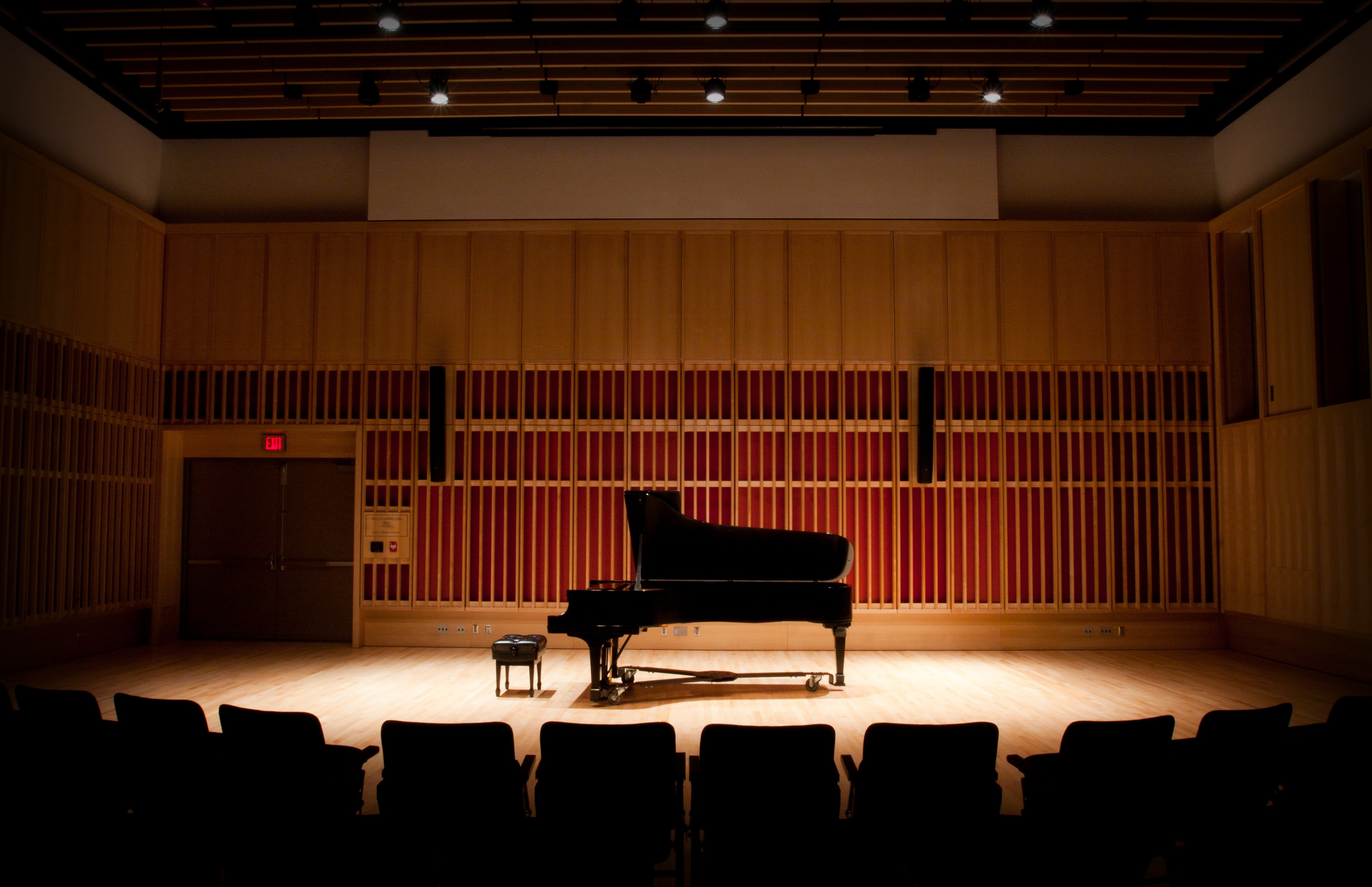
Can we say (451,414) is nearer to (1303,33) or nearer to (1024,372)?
(1024,372)

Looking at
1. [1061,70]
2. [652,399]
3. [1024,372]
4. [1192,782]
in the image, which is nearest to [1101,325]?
[1024,372]

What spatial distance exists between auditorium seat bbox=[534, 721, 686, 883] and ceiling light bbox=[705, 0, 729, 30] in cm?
436

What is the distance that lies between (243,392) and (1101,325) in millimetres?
7933

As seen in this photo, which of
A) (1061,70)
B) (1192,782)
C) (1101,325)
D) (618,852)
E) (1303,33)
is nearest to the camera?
(618,852)

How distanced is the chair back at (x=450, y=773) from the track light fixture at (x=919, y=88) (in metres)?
5.69

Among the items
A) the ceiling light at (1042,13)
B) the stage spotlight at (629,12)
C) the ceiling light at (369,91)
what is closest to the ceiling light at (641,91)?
the stage spotlight at (629,12)

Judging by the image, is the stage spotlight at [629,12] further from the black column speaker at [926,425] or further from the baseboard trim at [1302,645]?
the baseboard trim at [1302,645]

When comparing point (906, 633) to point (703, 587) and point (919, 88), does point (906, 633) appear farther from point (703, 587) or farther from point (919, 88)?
point (919, 88)

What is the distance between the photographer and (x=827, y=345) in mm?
7117

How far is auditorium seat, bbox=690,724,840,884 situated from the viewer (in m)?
2.15

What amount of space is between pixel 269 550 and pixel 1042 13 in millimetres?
7595

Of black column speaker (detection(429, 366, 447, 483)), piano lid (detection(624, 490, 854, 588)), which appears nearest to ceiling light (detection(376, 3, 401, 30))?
black column speaker (detection(429, 366, 447, 483))

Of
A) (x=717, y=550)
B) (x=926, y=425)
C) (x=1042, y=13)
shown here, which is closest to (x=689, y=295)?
(x=926, y=425)

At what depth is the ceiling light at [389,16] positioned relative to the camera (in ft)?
16.3
